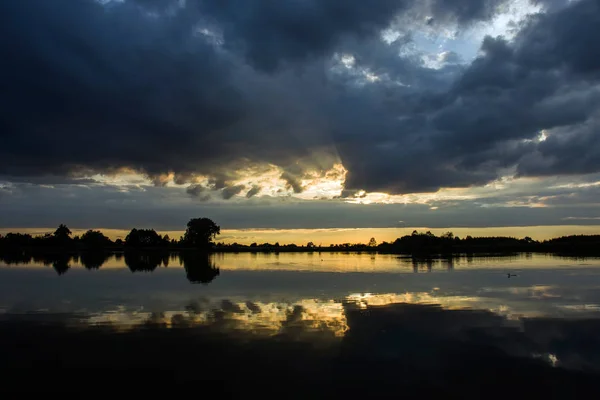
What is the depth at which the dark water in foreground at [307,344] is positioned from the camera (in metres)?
15.7

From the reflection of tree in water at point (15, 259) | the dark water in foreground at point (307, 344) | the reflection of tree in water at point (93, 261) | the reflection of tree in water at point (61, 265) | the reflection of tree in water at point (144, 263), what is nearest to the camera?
the dark water in foreground at point (307, 344)

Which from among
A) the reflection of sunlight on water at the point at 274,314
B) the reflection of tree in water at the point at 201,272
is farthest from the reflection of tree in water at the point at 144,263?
the reflection of sunlight on water at the point at 274,314

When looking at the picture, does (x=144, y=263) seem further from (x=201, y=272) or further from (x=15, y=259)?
(x=15, y=259)

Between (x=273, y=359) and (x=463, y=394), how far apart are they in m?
7.49

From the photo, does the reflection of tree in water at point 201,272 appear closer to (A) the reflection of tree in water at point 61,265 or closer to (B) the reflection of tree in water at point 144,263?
(B) the reflection of tree in water at point 144,263

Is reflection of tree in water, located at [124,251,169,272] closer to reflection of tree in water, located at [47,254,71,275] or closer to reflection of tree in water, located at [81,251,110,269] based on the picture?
reflection of tree in water, located at [81,251,110,269]

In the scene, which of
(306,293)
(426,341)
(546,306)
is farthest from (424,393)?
(306,293)

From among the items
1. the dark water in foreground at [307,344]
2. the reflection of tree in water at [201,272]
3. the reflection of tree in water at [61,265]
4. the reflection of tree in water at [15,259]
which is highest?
the reflection of tree in water at [15,259]

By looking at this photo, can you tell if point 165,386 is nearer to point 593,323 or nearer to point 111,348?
point 111,348

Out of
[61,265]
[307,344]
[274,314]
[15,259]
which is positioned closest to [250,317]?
[274,314]

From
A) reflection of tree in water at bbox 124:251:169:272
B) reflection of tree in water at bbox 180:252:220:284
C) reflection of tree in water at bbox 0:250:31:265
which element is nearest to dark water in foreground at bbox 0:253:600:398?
reflection of tree in water at bbox 180:252:220:284

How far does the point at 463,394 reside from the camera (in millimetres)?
14758

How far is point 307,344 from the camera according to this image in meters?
20.7

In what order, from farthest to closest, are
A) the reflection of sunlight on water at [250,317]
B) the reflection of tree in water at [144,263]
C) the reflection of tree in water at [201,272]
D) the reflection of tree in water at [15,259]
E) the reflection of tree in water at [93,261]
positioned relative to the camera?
the reflection of tree in water at [15,259] < the reflection of tree in water at [93,261] < the reflection of tree in water at [144,263] < the reflection of tree in water at [201,272] < the reflection of sunlight on water at [250,317]
